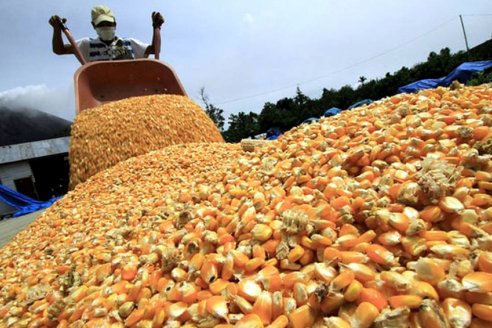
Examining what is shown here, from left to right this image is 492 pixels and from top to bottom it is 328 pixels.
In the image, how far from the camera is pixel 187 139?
5602mm

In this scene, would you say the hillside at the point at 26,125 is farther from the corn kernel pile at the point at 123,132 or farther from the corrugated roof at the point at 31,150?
the corn kernel pile at the point at 123,132

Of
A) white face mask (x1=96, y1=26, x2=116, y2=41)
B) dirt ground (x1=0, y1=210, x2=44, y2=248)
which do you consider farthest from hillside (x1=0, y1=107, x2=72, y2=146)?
white face mask (x1=96, y1=26, x2=116, y2=41)

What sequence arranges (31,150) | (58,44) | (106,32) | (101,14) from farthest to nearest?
(31,150) → (106,32) → (101,14) → (58,44)

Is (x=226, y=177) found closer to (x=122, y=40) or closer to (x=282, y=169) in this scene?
(x=282, y=169)

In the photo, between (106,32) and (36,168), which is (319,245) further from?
(36,168)

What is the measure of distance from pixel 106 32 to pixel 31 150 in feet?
45.8

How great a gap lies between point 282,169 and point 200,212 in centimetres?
59

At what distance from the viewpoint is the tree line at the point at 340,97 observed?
20.8 m

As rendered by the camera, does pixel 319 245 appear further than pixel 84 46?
No

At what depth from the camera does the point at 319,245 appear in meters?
1.29

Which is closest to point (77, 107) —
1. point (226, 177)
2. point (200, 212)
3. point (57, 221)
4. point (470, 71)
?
point (57, 221)

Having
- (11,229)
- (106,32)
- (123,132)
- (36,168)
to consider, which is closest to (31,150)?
(36,168)

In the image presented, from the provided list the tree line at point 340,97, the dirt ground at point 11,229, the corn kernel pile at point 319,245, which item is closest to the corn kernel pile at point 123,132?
the dirt ground at point 11,229

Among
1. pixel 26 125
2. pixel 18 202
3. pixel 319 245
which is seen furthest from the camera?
pixel 26 125
